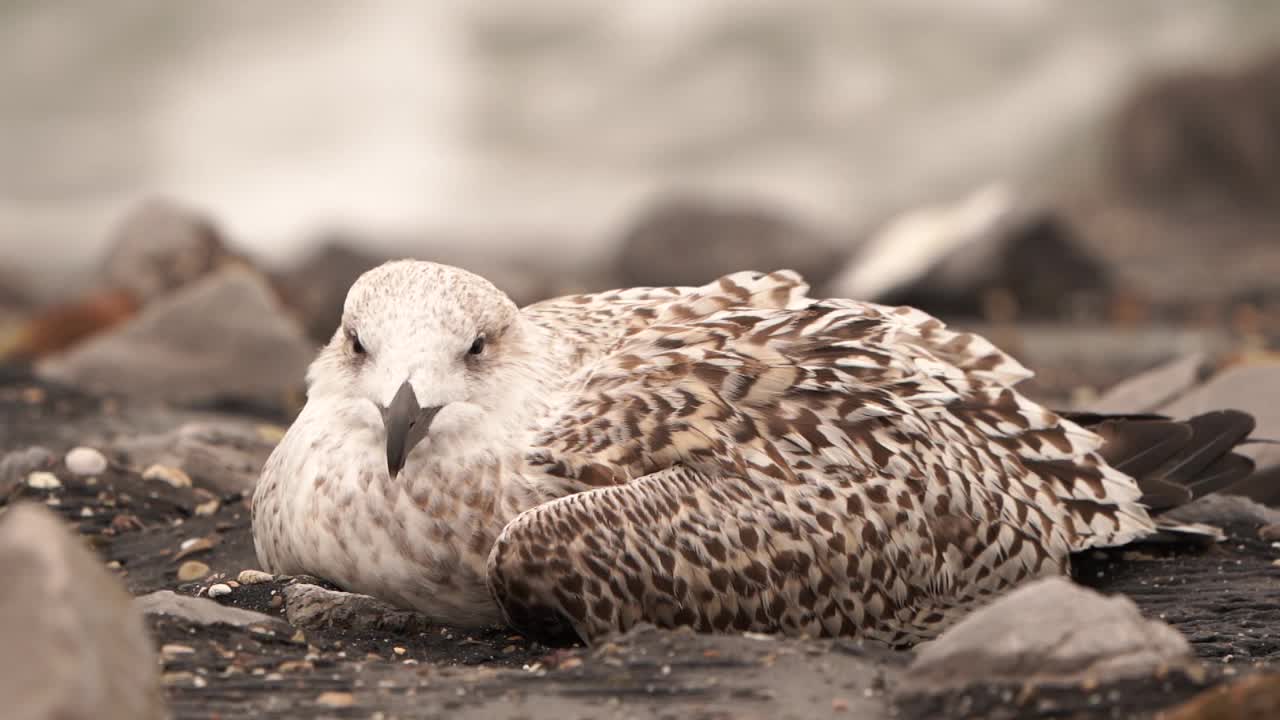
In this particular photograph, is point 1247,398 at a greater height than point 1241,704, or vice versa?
point 1247,398

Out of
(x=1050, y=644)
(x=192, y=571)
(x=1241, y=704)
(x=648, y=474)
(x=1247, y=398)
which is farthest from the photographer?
(x=1247, y=398)

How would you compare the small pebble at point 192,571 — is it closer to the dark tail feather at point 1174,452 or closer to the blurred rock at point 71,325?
the dark tail feather at point 1174,452

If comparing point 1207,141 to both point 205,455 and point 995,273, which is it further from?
point 205,455

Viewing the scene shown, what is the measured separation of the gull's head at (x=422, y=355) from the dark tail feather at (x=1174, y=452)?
251 cm

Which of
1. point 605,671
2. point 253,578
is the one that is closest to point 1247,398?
point 605,671

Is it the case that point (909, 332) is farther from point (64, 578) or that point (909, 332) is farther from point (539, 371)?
point (64, 578)

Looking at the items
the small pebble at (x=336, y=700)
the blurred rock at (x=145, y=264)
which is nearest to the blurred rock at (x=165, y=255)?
the blurred rock at (x=145, y=264)

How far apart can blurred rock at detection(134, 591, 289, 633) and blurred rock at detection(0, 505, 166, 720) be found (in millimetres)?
1306

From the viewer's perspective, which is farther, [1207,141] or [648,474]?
[1207,141]

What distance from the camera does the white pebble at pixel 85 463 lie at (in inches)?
270

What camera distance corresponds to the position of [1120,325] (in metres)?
16.6

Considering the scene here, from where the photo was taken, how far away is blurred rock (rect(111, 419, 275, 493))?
714cm

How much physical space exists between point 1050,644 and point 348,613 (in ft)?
7.26

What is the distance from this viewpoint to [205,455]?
7250 mm
